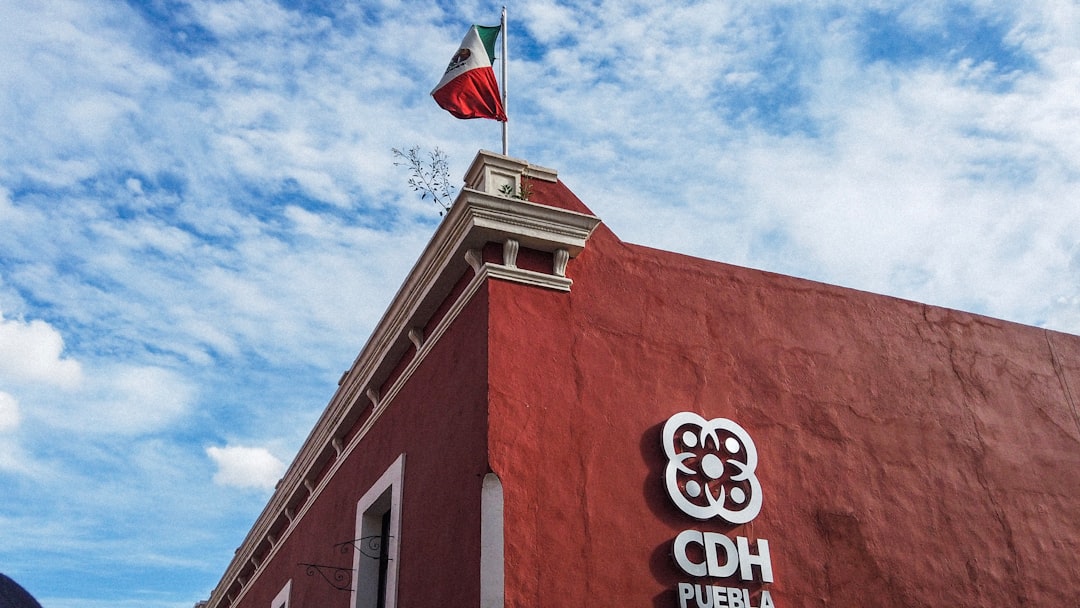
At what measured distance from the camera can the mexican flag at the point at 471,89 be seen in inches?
354

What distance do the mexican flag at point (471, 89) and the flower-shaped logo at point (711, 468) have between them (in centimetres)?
345

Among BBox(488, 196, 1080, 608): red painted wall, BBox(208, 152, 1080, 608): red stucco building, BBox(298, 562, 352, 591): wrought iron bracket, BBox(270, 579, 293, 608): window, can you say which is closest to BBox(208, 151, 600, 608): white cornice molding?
BBox(208, 152, 1080, 608): red stucco building

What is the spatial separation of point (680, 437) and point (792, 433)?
1.18 m

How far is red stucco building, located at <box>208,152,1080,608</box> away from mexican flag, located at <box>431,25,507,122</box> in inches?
33.9

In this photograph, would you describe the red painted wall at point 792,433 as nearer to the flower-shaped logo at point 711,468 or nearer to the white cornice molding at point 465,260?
the flower-shaped logo at point 711,468

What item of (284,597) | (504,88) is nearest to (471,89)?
(504,88)

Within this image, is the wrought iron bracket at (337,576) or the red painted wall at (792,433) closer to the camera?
the red painted wall at (792,433)

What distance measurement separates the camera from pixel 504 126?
29.4ft

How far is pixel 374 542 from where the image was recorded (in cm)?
967

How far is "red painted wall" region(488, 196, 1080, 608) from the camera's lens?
7.10 m

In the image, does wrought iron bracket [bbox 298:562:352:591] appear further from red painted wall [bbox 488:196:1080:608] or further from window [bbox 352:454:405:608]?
red painted wall [bbox 488:196:1080:608]

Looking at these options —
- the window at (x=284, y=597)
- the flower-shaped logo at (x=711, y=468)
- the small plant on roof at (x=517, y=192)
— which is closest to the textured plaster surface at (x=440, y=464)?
the small plant on roof at (x=517, y=192)

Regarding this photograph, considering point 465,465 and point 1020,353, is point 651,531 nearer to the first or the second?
point 465,465

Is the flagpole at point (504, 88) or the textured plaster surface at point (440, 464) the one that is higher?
the flagpole at point (504, 88)
